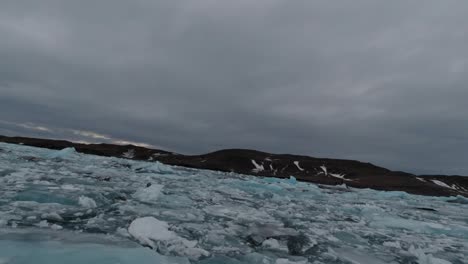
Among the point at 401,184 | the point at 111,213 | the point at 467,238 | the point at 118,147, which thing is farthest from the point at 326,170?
the point at 111,213

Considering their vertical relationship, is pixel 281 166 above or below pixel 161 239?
above

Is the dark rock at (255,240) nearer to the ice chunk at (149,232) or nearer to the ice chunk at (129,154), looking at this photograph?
the ice chunk at (149,232)

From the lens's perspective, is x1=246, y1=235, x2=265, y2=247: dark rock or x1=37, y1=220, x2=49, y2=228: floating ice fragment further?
x1=246, y1=235, x2=265, y2=247: dark rock

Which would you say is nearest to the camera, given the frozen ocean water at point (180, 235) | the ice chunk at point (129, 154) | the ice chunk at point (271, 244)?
the frozen ocean water at point (180, 235)

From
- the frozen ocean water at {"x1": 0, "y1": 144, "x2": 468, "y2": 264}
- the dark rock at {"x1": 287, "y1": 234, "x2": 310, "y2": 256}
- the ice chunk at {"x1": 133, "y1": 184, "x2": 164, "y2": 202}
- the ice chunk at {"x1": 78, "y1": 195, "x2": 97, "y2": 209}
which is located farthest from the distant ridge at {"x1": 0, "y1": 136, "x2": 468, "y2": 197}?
the dark rock at {"x1": 287, "y1": 234, "x2": 310, "y2": 256}

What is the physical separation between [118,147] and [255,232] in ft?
259

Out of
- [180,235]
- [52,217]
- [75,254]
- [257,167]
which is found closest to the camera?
[75,254]

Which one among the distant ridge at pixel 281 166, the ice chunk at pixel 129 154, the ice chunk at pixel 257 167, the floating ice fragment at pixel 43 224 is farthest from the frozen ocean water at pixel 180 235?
the ice chunk at pixel 129 154

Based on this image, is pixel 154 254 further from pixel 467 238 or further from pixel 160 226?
pixel 467 238

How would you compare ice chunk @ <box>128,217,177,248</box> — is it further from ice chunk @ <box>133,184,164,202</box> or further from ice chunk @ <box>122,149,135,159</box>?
ice chunk @ <box>122,149,135,159</box>

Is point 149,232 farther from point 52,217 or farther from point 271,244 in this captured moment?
point 271,244

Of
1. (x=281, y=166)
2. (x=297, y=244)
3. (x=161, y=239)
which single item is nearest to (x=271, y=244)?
(x=297, y=244)

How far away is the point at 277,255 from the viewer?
4.76m

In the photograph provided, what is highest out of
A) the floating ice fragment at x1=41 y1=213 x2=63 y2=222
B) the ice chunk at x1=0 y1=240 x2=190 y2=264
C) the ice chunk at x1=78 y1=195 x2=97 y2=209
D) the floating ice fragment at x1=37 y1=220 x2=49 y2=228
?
the ice chunk at x1=78 y1=195 x2=97 y2=209
